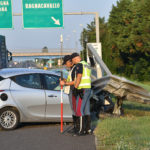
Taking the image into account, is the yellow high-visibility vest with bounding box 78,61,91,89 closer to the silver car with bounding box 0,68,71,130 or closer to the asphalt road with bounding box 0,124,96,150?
the asphalt road with bounding box 0,124,96,150

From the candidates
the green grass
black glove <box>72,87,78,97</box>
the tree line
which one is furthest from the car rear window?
the tree line

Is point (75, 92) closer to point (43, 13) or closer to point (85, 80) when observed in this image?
point (85, 80)

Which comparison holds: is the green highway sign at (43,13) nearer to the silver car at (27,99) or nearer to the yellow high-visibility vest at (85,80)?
the silver car at (27,99)

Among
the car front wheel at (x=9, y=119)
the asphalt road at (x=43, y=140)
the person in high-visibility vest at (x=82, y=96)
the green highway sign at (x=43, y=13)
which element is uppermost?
the green highway sign at (x=43, y=13)

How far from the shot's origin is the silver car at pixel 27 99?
9.91 meters

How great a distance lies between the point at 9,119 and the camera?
990 cm

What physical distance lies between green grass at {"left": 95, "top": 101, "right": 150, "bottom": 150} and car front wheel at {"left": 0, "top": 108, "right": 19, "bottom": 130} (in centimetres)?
199

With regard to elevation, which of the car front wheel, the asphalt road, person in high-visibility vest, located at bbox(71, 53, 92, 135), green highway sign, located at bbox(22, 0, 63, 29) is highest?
green highway sign, located at bbox(22, 0, 63, 29)

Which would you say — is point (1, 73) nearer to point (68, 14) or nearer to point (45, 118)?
point (45, 118)

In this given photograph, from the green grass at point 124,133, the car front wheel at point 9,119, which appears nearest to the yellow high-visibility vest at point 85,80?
the green grass at point 124,133

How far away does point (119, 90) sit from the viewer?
417 inches

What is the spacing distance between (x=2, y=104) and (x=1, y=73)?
91 cm

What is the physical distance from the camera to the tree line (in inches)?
1607

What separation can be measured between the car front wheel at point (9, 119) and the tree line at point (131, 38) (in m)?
30.2
